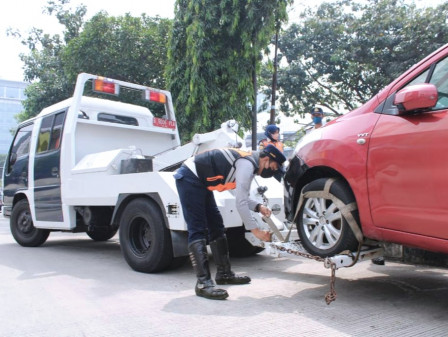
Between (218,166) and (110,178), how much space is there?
193cm

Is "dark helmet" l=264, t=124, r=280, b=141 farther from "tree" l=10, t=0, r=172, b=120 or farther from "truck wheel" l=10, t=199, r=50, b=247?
"tree" l=10, t=0, r=172, b=120

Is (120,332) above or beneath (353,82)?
beneath

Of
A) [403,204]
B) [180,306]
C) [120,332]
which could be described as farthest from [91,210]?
[403,204]

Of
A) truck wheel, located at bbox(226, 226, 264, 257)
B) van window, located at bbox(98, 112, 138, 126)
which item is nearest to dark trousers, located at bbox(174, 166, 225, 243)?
truck wheel, located at bbox(226, 226, 264, 257)

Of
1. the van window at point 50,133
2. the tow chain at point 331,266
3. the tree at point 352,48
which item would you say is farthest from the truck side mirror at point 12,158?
the tree at point 352,48

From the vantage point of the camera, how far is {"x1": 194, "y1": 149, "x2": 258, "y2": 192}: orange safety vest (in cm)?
395

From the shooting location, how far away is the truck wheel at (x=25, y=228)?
23.6ft

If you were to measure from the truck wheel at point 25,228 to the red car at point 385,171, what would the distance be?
4905 mm

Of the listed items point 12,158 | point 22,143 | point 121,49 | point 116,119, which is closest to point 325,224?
point 116,119

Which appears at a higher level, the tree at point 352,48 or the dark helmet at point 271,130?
the tree at point 352,48

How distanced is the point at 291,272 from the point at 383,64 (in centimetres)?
1156

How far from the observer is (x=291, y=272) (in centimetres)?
500

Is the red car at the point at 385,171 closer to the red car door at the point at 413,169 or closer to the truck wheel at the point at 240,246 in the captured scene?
the red car door at the point at 413,169

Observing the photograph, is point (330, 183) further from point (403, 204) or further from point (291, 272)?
point (291, 272)
